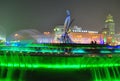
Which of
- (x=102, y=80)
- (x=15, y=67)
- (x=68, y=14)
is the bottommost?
(x=102, y=80)

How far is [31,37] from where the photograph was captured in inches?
3691

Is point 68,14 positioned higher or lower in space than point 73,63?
higher

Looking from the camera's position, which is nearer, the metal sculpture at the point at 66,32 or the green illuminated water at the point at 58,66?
the green illuminated water at the point at 58,66

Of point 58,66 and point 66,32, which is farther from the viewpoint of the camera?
point 66,32

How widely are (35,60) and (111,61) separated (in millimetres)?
5200

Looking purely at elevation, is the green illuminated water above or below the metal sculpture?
below

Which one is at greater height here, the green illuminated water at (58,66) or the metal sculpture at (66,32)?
the metal sculpture at (66,32)

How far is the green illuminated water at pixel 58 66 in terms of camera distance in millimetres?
16031

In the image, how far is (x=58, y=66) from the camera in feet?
54.6

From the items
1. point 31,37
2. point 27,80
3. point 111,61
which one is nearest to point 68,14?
point 111,61

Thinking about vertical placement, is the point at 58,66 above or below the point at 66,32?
below

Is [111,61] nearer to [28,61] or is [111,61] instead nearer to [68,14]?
[28,61]

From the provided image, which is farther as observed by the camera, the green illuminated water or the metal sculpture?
the metal sculpture

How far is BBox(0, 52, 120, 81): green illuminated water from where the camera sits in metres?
16.0
